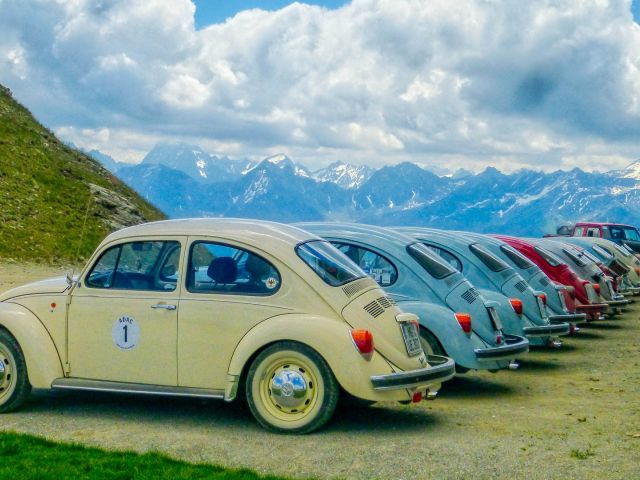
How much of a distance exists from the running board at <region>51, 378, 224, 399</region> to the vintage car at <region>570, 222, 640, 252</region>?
87.6 feet

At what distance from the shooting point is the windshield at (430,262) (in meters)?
10.2

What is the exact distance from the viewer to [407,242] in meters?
10.4

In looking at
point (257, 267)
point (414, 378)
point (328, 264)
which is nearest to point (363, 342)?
point (414, 378)

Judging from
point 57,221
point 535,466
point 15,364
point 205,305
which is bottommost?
point 535,466

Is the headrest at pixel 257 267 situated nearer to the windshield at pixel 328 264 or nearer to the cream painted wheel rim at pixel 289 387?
the windshield at pixel 328 264

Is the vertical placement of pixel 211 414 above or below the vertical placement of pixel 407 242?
below

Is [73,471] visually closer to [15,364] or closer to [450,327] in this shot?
[15,364]

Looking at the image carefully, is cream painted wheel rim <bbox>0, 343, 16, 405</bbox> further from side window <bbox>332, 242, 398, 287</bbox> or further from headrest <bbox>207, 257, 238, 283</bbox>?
side window <bbox>332, 242, 398, 287</bbox>

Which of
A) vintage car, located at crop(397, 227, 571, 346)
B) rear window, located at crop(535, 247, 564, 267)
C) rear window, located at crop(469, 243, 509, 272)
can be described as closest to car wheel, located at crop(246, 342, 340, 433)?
vintage car, located at crop(397, 227, 571, 346)

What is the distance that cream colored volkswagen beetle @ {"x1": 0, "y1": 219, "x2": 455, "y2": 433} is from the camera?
7.45 meters

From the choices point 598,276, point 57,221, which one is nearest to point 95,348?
point 598,276

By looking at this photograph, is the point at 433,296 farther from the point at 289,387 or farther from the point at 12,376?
the point at 12,376

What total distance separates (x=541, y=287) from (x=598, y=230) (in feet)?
66.2

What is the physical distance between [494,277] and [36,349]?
628 cm
